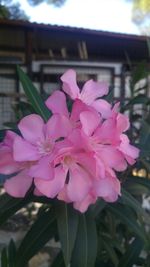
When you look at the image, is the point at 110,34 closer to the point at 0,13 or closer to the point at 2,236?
the point at 0,13

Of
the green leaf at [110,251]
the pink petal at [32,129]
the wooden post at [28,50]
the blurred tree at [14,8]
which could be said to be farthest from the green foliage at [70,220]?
the blurred tree at [14,8]

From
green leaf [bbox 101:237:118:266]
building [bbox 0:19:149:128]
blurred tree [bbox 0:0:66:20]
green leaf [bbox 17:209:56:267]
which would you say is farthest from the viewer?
blurred tree [bbox 0:0:66:20]

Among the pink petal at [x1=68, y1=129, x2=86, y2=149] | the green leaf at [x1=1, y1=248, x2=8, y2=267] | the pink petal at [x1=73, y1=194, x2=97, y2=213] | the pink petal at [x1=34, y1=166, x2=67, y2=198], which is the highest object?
the pink petal at [x1=68, y1=129, x2=86, y2=149]

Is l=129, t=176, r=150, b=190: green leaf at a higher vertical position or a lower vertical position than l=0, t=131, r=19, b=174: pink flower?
lower

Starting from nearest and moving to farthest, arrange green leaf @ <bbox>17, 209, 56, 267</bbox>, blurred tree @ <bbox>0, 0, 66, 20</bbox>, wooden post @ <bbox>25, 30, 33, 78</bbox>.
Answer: green leaf @ <bbox>17, 209, 56, 267</bbox>
wooden post @ <bbox>25, 30, 33, 78</bbox>
blurred tree @ <bbox>0, 0, 66, 20</bbox>

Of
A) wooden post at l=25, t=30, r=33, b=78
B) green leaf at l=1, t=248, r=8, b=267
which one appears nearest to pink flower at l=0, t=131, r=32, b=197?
green leaf at l=1, t=248, r=8, b=267

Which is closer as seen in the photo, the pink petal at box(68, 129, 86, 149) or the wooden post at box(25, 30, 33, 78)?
the pink petal at box(68, 129, 86, 149)

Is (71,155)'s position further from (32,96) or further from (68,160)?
(32,96)

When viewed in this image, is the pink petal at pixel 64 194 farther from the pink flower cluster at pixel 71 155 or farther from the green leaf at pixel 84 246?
the green leaf at pixel 84 246

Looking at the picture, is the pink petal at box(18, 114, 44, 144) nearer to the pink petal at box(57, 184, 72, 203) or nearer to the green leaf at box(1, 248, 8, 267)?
the pink petal at box(57, 184, 72, 203)
